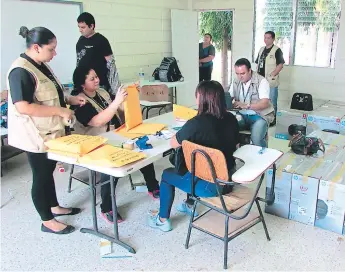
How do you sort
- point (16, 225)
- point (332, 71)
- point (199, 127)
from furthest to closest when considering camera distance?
point (332, 71) → point (16, 225) → point (199, 127)

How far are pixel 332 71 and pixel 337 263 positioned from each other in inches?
156

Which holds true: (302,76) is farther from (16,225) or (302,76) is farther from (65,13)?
(16,225)

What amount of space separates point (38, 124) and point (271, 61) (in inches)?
151

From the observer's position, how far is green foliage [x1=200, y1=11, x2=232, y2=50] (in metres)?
7.76

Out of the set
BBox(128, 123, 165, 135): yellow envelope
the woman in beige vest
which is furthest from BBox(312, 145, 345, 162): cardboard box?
the woman in beige vest

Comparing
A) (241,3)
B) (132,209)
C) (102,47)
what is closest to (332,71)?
(241,3)

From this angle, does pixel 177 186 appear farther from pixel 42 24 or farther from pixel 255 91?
pixel 42 24

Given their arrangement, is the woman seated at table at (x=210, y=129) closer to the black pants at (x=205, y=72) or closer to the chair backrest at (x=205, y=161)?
the chair backrest at (x=205, y=161)

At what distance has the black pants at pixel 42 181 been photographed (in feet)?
7.35

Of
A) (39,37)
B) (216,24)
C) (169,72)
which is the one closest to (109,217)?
A: (39,37)

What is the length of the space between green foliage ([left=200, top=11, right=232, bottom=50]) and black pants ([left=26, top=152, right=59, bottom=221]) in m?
6.29

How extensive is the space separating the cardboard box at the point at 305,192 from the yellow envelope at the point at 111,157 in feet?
3.99

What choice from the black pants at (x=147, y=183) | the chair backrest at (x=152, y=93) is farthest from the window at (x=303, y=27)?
the black pants at (x=147, y=183)

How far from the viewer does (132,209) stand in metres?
2.79
